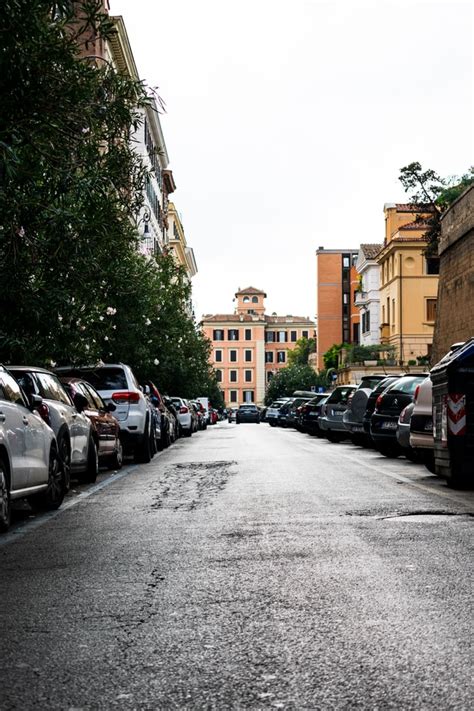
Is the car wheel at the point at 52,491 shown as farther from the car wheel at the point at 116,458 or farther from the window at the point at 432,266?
the window at the point at 432,266

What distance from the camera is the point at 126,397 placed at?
22938 millimetres

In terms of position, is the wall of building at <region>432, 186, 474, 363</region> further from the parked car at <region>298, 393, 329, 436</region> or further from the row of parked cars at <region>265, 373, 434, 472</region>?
the parked car at <region>298, 393, 329, 436</region>


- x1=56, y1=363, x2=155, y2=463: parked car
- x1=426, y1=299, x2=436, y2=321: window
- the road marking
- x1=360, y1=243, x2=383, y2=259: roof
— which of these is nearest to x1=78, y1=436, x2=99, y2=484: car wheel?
the road marking

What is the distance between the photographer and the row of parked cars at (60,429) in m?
11.4

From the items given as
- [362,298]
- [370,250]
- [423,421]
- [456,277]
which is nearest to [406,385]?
[423,421]

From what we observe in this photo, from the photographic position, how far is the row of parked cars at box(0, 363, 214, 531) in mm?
11352

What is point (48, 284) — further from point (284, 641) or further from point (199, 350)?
point (199, 350)

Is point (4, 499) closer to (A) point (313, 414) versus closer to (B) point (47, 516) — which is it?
(B) point (47, 516)

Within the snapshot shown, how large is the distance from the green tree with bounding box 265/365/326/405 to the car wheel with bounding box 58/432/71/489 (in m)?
112

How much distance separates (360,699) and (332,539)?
510 cm

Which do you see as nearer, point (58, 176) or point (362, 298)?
point (58, 176)

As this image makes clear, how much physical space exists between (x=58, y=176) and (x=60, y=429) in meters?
2.98

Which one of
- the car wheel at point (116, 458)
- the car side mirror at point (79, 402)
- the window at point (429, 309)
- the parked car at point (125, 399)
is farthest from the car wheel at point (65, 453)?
the window at point (429, 309)

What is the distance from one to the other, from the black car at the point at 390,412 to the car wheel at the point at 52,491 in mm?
11245
